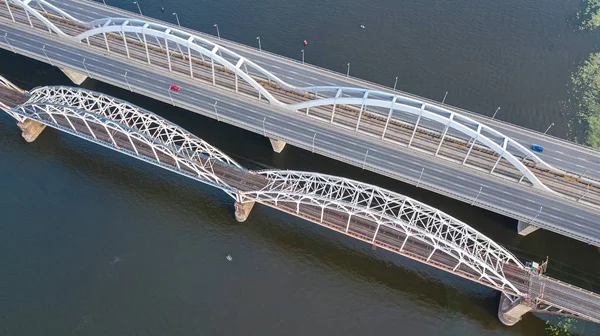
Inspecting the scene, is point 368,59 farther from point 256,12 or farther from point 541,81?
point 541,81

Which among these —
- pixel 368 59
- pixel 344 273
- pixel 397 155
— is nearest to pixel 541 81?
pixel 368 59

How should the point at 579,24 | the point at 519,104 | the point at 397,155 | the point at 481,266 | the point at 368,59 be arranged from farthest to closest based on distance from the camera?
1. the point at 579,24
2. the point at 368,59
3. the point at 519,104
4. the point at 397,155
5. the point at 481,266

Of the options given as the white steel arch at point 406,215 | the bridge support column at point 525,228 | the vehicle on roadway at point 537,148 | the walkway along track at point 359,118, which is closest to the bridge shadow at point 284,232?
the white steel arch at point 406,215

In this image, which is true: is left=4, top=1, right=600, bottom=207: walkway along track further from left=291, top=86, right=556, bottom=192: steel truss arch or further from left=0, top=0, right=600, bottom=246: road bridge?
left=291, top=86, right=556, bottom=192: steel truss arch

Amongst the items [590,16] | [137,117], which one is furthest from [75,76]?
[590,16]

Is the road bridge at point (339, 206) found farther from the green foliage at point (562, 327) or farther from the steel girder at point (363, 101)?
the steel girder at point (363, 101)

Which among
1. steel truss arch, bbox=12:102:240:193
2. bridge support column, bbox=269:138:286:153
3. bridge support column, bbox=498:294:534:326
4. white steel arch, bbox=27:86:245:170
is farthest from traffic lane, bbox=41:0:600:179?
bridge support column, bbox=498:294:534:326
